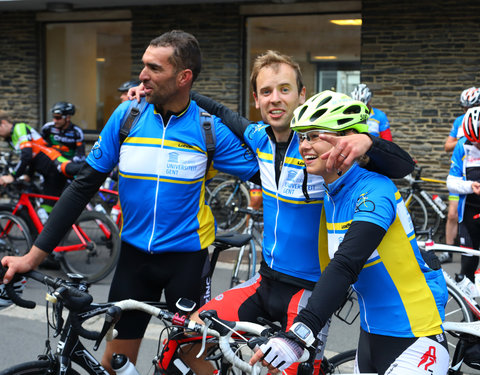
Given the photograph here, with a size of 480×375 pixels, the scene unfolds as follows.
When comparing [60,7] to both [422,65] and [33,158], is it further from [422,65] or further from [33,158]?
[422,65]

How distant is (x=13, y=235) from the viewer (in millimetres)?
7746

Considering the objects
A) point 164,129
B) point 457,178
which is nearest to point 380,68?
point 457,178

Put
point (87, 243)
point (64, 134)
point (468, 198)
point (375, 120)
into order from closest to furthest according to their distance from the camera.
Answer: point (468, 198) < point (87, 243) < point (64, 134) < point (375, 120)

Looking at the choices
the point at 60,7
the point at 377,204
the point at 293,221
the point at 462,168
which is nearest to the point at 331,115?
the point at 377,204

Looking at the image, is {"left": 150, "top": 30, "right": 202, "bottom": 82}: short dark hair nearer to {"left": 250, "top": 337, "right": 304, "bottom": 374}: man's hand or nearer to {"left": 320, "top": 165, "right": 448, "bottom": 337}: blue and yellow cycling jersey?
{"left": 320, "top": 165, "right": 448, "bottom": 337}: blue and yellow cycling jersey

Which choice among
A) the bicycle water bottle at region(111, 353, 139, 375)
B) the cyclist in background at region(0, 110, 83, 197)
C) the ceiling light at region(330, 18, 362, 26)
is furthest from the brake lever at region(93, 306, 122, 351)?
the ceiling light at region(330, 18, 362, 26)

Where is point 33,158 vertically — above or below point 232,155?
below

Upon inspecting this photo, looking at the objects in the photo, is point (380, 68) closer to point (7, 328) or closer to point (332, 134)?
point (7, 328)

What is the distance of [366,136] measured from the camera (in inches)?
106

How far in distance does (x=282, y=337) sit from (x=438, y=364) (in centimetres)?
77

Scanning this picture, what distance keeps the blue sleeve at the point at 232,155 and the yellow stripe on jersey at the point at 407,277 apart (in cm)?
106

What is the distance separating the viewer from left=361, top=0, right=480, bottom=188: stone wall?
10703 mm

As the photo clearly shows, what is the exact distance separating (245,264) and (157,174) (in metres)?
3.49

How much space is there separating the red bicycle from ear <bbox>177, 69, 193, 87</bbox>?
443 centimetres
